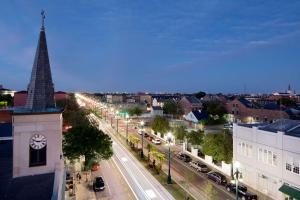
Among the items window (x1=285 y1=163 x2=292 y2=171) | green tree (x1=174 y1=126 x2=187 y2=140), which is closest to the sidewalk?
window (x1=285 y1=163 x2=292 y2=171)

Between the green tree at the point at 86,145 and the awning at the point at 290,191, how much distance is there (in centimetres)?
2191

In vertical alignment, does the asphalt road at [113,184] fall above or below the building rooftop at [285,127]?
below

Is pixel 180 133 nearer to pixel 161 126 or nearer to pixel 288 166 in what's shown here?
pixel 161 126

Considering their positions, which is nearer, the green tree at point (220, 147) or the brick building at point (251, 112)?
the green tree at point (220, 147)

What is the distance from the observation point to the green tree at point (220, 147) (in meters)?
41.4

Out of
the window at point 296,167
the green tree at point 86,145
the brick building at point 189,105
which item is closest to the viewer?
the window at point 296,167

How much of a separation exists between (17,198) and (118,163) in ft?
101

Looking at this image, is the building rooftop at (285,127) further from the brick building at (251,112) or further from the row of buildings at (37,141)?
the brick building at (251,112)

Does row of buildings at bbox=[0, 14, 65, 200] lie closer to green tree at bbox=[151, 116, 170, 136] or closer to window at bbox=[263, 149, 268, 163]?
window at bbox=[263, 149, 268, 163]

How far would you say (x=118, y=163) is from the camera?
46625 millimetres

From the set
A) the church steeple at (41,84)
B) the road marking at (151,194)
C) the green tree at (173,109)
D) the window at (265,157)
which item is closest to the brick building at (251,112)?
the green tree at (173,109)

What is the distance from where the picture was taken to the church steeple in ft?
71.9

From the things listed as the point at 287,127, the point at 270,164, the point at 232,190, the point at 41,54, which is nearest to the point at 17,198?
the point at 41,54

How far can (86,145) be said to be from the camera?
123 ft
